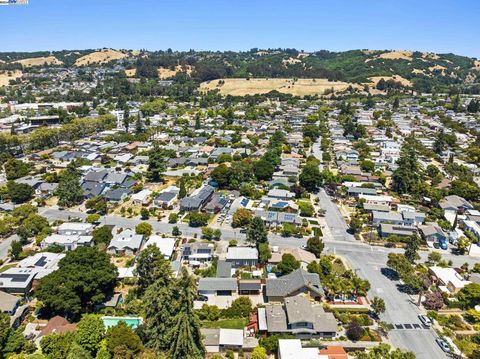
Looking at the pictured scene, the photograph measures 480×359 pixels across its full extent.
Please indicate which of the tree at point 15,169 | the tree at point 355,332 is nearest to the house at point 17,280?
the tree at point 355,332

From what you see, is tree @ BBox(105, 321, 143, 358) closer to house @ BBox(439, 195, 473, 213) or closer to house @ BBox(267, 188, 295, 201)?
house @ BBox(267, 188, 295, 201)

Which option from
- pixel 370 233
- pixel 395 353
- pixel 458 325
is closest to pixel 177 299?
pixel 395 353

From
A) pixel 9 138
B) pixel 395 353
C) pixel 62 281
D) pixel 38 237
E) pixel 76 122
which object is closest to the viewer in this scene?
pixel 395 353

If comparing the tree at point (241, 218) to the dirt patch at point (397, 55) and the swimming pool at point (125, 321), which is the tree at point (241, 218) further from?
the dirt patch at point (397, 55)

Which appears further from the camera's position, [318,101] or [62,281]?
[318,101]

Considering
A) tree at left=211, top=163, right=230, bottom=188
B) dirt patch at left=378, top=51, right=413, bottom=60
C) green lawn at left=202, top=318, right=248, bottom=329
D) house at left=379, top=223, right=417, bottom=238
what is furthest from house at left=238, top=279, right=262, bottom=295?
dirt patch at left=378, top=51, right=413, bottom=60

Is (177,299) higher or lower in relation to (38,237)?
higher

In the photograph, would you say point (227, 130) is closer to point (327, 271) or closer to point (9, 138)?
point (9, 138)

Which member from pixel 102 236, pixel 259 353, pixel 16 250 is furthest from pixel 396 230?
pixel 16 250
